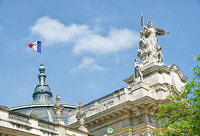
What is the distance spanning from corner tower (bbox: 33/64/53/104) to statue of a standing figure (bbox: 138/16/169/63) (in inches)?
2562

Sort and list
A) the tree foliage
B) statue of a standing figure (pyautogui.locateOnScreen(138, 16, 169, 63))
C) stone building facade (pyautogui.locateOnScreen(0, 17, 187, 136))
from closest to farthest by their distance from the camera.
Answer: the tree foliage, stone building facade (pyautogui.locateOnScreen(0, 17, 187, 136)), statue of a standing figure (pyautogui.locateOnScreen(138, 16, 169, 63))

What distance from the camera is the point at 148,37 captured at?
160 ft

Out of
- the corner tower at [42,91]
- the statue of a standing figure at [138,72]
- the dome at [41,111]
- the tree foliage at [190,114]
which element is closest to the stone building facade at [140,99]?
the statue of a standing figure at [138,72]

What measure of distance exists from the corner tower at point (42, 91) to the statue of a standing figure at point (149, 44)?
6507 cm

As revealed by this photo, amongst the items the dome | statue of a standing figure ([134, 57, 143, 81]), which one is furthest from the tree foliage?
the dome

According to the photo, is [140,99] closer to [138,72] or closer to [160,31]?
[138,72]

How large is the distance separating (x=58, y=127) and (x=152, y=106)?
12.6 meters

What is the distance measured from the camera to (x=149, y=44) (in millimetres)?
47969

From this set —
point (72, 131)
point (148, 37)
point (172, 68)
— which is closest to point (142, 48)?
point (148, 37)

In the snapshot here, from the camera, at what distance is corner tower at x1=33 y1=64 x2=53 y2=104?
4385 inches

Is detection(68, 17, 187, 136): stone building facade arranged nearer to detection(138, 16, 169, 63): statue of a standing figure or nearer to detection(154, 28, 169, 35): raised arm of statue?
detection(138, 16, 169, 63): statue of a standing figure

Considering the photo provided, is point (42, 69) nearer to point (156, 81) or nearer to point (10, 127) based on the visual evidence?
point (156, 81)

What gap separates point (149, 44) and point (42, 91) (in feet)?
224

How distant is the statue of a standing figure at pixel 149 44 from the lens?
154 ft
